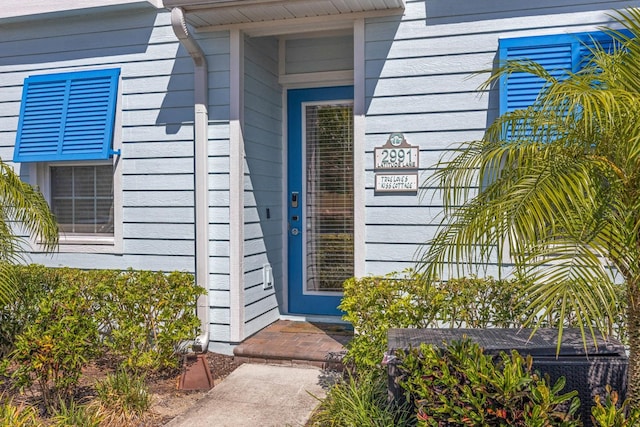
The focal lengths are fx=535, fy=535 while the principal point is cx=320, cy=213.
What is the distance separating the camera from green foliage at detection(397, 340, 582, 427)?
2.12 m

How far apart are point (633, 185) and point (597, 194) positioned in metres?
0.19

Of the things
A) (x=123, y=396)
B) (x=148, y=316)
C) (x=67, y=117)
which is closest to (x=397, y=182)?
(x=148, y=316)

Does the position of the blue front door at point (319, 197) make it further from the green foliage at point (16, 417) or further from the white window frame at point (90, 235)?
the green foliage at point (16, 417)

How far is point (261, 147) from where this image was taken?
5.17 m

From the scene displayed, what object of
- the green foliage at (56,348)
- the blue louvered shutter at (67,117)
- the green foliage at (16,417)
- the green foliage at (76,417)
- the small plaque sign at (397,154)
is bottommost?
the green foliage at (76,417)

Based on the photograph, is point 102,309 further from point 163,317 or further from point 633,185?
point 633,185

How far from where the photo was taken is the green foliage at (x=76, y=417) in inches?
124

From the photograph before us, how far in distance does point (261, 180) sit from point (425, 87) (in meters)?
1.80

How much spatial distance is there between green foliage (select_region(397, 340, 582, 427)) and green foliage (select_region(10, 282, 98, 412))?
215cm

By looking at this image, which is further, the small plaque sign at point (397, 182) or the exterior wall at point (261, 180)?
the exterior wall at point (261, 180)

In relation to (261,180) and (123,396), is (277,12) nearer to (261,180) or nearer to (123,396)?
(261,180)

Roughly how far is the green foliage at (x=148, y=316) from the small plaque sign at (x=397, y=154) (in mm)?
1885

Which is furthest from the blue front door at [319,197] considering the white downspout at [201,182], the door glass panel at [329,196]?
the white downspout at [201,182]

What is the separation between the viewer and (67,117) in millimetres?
5098
